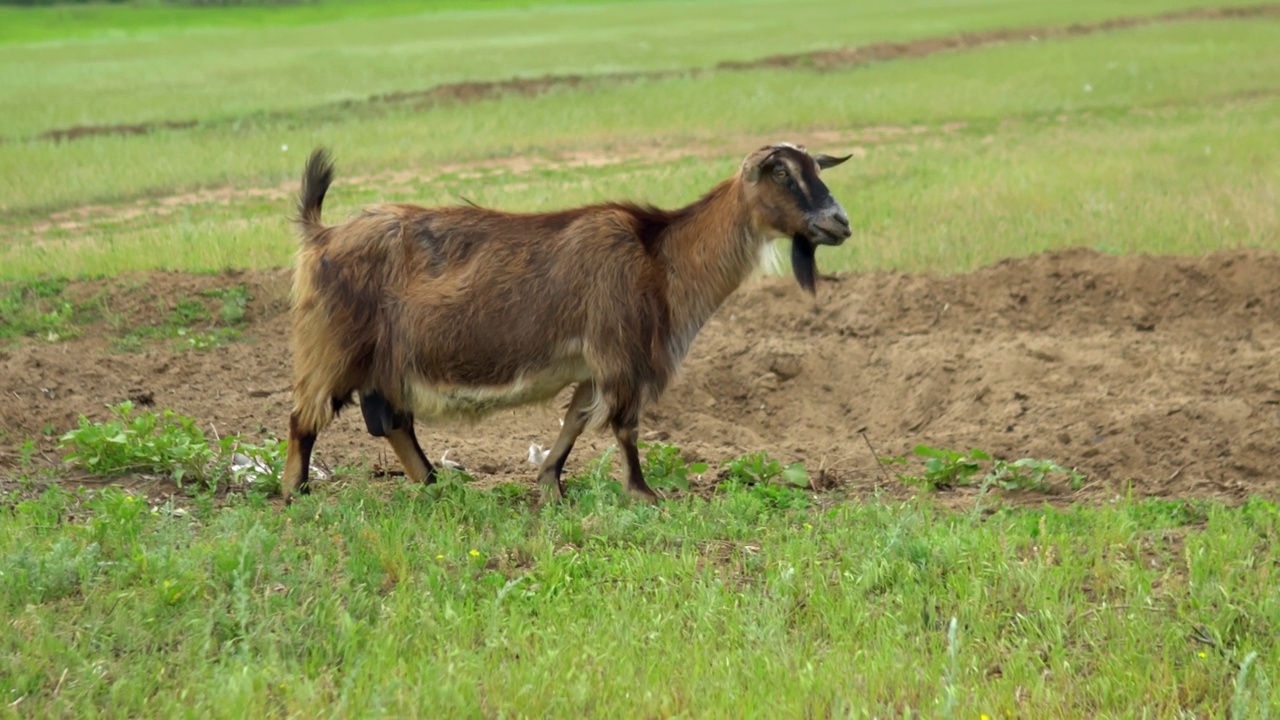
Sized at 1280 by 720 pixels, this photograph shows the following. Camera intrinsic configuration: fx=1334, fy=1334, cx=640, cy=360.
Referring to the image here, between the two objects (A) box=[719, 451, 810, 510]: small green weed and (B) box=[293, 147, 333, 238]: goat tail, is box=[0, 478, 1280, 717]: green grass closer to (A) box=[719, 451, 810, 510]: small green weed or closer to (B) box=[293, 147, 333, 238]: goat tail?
(A) box=[719, 451, 810, 510]: small green weed

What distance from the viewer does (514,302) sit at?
6.95m

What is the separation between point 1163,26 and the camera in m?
39.8

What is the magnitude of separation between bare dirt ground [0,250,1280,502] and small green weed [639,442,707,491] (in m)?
0.48

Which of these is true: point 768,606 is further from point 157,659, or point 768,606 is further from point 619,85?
point 619,85

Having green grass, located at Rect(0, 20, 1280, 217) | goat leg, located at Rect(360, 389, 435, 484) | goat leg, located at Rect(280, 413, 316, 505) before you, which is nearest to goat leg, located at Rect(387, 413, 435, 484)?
goat leg, located at Rect(360, 389, 435, 484)

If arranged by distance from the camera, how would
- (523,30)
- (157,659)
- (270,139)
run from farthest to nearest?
(523,30) < (270,139) < (157,659)

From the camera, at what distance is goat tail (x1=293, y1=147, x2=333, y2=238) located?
7.15 metres

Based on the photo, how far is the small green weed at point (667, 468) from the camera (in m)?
7.32

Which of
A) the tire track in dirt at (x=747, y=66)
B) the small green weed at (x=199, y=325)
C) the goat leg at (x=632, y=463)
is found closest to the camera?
the goat leg at (x=632, y=463)

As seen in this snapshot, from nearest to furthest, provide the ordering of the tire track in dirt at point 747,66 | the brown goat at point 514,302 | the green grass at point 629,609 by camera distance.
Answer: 1. the green grass at point 629,609
2. the brown goat at point 514,302
3. the tire track in dirt at point 747,66

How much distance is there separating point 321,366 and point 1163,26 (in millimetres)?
38425

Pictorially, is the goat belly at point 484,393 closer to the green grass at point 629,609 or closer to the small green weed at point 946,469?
the green grass at point 629,609

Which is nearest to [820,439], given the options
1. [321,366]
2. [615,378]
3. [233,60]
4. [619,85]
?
[615,378]

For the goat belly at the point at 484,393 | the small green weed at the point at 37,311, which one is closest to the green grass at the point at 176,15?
the small green weed at the point at 37,311
